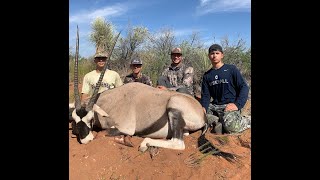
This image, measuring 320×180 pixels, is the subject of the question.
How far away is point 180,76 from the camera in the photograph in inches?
282

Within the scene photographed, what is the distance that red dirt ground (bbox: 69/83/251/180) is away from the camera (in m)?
4.27

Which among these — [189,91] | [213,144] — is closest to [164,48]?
[189,91]

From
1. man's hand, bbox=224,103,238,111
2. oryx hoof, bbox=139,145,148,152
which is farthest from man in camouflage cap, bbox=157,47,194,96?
oryx hoof, bbox=139,145,148,152

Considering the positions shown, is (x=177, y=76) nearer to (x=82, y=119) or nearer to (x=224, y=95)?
(x=224, y=95)

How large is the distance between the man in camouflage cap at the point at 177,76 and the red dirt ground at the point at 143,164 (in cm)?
233

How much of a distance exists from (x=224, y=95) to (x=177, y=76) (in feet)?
5.42

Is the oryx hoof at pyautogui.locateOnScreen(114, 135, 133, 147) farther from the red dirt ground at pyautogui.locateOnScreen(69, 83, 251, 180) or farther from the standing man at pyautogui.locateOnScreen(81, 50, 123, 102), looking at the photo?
the standing man at pyautogui.locateOnScreen(81, 50, 123, 102)

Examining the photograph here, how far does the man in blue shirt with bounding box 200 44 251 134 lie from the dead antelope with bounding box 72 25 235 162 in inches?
12.3

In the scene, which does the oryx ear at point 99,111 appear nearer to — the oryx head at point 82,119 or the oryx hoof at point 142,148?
the oryx head at point 82,119

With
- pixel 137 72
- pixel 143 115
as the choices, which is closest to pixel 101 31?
pixel 137 72
